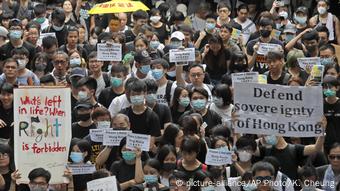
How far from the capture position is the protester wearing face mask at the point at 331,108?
15203mm

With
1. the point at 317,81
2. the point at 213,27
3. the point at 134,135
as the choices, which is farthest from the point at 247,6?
the point at 134,135

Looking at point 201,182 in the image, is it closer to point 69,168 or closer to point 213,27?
point 69,168

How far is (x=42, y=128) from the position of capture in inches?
577

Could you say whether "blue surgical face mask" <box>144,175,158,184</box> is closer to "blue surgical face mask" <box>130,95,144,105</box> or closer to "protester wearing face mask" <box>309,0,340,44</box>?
"blue surgical face mask" <box>130,95,144,105</box>

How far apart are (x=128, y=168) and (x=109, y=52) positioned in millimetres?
4014

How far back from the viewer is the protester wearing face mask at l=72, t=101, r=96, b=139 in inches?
602

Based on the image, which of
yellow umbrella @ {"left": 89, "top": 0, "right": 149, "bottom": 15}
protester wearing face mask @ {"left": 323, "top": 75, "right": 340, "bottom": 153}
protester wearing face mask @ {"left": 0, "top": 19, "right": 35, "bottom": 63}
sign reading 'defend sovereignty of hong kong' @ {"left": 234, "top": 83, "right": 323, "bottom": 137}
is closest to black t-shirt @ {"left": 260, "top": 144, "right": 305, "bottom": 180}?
sign reading 'defend sovereignty of hong kong' @ {"left": 234, "top": 83, "right": 323, "bottom": 137}

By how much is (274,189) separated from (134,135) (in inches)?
73.2

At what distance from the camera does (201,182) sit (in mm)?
13688

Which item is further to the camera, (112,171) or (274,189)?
(112,171)

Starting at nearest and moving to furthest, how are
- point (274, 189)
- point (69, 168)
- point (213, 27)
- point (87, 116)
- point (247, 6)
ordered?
point (274, 189) < point (69, 168) < point (87, 116) < point (213, 27) < point (247, 6)

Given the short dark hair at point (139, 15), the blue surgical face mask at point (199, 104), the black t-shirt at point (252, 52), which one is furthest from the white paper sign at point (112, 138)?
the short dark hair at point (139, 15)

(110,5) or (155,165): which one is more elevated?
(110,5)

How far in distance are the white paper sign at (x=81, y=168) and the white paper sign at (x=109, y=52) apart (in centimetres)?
388
